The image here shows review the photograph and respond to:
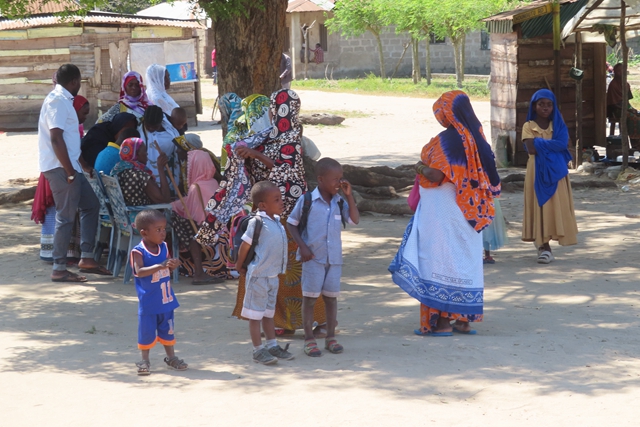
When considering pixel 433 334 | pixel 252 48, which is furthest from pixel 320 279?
pixel 252 48

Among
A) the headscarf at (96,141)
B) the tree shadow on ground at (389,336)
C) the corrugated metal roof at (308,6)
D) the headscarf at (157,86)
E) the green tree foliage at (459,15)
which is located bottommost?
the tree shadow on ground at (389,336)

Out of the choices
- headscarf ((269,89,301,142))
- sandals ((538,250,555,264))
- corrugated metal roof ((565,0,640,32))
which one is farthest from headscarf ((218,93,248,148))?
corrugated metal roof ((565,0,640,32))

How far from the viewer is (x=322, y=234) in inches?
205

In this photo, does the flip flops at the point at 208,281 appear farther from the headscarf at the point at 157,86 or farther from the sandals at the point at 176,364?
the sandals at the point at 176,364

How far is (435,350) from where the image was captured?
532 centimetres

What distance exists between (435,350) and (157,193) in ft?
10.3

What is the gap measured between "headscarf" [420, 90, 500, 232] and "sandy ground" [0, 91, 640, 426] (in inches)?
34.6

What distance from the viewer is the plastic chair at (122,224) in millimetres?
7336

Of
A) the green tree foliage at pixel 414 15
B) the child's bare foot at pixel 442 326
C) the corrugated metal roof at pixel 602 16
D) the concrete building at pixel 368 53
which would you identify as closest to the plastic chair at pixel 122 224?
the child's bare foot at pixel 442 326

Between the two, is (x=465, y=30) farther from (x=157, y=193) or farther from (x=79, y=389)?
(x=79, y=389)

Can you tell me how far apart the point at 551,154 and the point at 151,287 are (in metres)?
4.29

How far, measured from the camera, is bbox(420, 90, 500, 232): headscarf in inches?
216

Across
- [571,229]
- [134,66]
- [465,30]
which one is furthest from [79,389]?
[465,30]

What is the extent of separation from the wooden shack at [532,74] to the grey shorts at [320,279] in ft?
30.2
